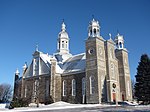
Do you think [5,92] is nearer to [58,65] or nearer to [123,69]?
[58,65]

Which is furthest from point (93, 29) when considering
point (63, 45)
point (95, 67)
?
point (63, 45)

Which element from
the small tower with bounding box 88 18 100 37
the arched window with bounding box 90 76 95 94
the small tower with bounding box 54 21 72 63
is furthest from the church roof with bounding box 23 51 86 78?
the small tower with bounding box 88 18 100 37

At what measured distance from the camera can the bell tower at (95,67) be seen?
45.4 metres

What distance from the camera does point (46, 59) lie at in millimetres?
58812

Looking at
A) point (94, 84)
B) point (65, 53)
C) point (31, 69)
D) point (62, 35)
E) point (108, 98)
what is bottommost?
point (108, 98)

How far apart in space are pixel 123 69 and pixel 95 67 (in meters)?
11.2

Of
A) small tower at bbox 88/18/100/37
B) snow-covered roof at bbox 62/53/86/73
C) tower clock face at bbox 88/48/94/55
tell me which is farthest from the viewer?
snow-covered roof at bbox 62/53/86/73

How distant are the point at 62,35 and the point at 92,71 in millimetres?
23138

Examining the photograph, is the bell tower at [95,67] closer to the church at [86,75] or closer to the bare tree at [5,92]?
the church at [86,75]

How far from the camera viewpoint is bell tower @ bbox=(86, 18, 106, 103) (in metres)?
45.4

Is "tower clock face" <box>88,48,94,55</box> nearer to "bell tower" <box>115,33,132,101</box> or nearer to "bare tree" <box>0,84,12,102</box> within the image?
"bell tower" <box>115,33,132,101</box>

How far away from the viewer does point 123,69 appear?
179 ft

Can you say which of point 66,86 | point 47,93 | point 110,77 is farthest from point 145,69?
point 47,93

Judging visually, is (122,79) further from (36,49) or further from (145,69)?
(36,49)
